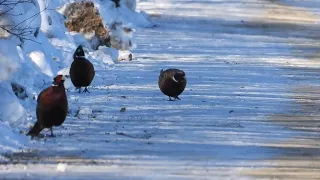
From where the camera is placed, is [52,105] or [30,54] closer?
[52,105]

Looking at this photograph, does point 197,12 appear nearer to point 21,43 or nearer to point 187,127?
point 21,43

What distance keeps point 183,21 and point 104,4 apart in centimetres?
553


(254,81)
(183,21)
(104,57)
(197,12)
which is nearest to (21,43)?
(104,57)

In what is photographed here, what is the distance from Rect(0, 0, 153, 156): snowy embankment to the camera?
11.9m

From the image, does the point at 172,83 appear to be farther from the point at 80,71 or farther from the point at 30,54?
the point at 30,54

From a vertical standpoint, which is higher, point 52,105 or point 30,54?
point 30,54

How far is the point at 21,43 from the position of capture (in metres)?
15.9

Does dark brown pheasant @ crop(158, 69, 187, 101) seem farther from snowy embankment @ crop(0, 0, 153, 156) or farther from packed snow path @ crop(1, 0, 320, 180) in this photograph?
snowy embankment @ crop(0, 0, 153, 156)

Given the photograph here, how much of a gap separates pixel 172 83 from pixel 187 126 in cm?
228

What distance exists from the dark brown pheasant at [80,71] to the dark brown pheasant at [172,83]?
1285mm

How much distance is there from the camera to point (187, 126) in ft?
41.4

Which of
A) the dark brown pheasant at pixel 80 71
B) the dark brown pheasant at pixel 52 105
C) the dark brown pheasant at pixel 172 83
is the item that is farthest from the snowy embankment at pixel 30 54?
the dark brown pheasant at pixel 172 83

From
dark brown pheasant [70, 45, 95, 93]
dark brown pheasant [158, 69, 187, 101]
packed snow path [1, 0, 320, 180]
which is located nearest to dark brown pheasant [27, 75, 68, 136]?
packed snow path [1, 0, 320, 180]

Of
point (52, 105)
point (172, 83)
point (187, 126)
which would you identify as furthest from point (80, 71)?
point (52, 105)
